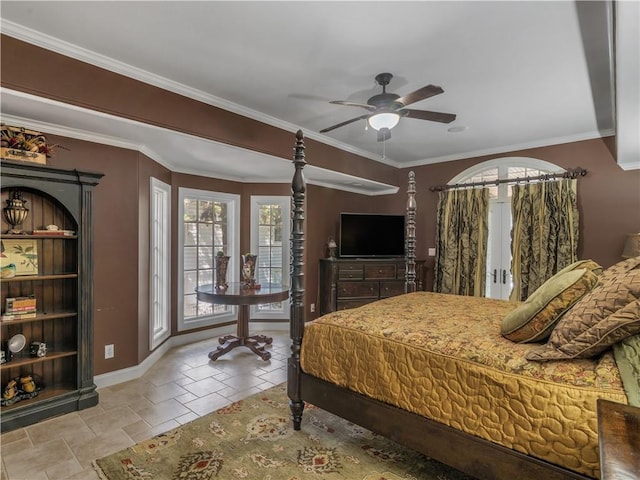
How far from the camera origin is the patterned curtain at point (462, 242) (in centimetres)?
471

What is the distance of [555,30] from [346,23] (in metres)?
1.30

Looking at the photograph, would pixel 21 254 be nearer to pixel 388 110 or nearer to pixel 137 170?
pixel 137 170

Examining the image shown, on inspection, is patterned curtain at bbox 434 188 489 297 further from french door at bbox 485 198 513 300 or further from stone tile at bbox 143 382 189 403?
stone tile at bbox 143 382 189 403

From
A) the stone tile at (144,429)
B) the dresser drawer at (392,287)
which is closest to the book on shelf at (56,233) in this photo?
the stone tile at (144,429)

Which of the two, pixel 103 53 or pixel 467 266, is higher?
pixel 103 53

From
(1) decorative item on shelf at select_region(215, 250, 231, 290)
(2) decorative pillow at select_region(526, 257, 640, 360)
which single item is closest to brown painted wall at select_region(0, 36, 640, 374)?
(1) decorative item on shelf at select_region(215, 250, 231, 290)

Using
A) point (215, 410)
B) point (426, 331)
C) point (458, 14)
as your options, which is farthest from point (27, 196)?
point (458, 14)

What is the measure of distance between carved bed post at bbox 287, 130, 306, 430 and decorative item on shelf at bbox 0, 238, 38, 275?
2.05 meters

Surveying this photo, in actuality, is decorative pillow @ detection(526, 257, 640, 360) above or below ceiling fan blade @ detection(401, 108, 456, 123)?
below

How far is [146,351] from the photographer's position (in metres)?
3.65

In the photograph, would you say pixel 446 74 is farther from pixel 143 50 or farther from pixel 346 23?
pixel 143 50

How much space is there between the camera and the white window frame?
3.80 m

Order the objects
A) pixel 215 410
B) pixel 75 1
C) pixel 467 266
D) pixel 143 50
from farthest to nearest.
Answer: pixel 467 266 < pixel 215 410 < pixel 143 50 < pixel 75 1

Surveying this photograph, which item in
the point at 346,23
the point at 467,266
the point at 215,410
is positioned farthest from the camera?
the point at 467,266
